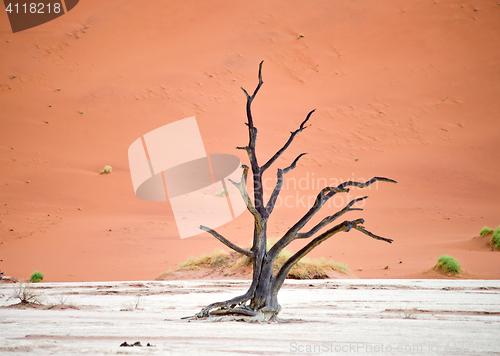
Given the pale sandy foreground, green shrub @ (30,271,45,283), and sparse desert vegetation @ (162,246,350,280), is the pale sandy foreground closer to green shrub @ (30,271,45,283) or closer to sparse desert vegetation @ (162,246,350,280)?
sparse desert vegetation @ (162,246,350,280)

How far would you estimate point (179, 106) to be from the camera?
3578 cm

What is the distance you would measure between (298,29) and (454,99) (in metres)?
18.6

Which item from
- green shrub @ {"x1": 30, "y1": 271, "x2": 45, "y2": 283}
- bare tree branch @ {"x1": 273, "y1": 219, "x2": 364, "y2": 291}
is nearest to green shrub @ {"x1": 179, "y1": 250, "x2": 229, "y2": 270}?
green shrub @ {"x1": 30, "y1": 271, "x2": 45, "y2": 283}

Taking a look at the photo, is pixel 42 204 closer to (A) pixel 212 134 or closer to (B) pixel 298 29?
(A) pixel 212 134

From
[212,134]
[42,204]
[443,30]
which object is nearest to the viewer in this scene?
[42,204]

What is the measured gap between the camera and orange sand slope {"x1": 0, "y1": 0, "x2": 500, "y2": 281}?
1906 centimetres

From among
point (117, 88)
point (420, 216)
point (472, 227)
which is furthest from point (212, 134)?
point (472, 227)

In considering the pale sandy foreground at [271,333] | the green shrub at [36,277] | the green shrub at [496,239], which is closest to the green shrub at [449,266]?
the green shrub at [496,239]

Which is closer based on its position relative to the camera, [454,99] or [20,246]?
[20,246]

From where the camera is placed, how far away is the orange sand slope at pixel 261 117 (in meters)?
19.1

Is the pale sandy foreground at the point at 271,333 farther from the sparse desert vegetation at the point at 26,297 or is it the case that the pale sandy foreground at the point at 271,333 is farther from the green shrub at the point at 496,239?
the green shrub at the point at 496,239

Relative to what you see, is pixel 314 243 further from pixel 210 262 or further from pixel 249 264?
pixel 210 262

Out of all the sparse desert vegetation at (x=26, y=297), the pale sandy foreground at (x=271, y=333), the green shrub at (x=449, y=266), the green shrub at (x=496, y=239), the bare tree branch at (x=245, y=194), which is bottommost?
the green shrub at (x=496, y=239)

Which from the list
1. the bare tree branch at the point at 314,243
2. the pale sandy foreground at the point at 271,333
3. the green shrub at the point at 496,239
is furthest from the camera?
the green shrub at the point at 496,239
